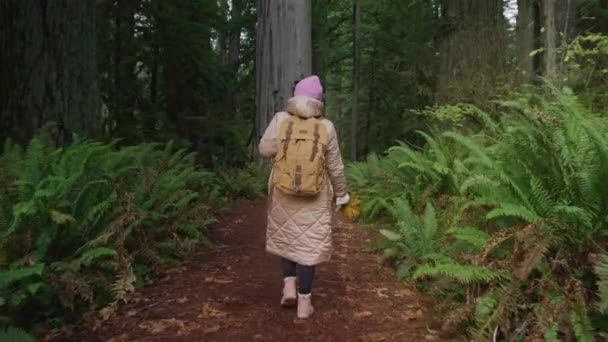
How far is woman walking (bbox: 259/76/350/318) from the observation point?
3.43 metres

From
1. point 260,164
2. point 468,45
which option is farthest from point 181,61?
point 468,45

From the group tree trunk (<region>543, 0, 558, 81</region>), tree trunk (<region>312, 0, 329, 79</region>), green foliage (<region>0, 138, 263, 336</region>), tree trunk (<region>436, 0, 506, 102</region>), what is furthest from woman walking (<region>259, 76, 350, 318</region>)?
tree trunk (<region>312, 0, 329, 79</region>)

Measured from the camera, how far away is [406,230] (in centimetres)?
464

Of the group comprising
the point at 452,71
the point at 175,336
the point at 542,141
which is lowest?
the point at 175,336

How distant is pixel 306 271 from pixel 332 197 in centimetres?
63

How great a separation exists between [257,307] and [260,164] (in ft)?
23.9

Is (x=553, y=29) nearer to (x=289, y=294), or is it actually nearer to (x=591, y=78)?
(x=591, y=78)

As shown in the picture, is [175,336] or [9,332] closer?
[9,332]

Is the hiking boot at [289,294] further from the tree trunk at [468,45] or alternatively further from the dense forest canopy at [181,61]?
the tree trunk at [468,45]

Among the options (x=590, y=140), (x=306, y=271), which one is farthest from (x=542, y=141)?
(x=306, y=271)

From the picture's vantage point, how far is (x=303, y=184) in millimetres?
3406

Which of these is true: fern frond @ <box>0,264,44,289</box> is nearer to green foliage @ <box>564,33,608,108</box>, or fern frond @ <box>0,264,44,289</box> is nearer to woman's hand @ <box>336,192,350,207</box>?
woman's hand @ <box>336,192,350,207</box>

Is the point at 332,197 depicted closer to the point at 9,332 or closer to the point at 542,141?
the point at 542,141

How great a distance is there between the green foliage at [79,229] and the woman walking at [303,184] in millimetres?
1362
